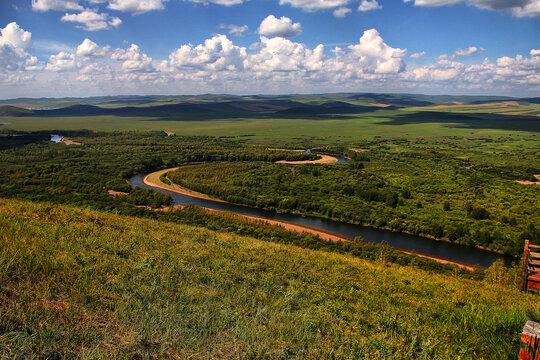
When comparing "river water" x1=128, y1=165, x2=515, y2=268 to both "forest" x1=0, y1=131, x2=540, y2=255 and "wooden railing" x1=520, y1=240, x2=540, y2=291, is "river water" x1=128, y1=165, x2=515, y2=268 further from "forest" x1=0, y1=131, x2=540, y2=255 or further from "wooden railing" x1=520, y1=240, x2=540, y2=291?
"wooden railing" x1=520, y1=240, x2=540, y2=291

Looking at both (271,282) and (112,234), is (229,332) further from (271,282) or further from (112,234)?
(112,234)

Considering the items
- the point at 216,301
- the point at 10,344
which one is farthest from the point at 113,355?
the point at 216,301

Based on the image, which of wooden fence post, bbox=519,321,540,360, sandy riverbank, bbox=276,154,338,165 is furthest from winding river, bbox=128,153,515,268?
sandy riverbank, bbox=276,154,338,165

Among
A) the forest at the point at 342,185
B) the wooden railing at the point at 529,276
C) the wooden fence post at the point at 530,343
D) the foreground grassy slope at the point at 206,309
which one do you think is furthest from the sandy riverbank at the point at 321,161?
the wooden fence post at the point at 530,343

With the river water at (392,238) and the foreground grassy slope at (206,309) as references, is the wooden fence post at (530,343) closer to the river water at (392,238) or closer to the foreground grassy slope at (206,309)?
the foreground grassy slope at (206,309)

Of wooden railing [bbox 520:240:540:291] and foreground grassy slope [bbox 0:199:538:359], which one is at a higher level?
foreground grassy slope [bbox 0:199:538:359]

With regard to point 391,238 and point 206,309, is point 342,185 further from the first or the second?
point 206,309

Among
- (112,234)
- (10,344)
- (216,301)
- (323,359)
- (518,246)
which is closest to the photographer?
(10,344)
